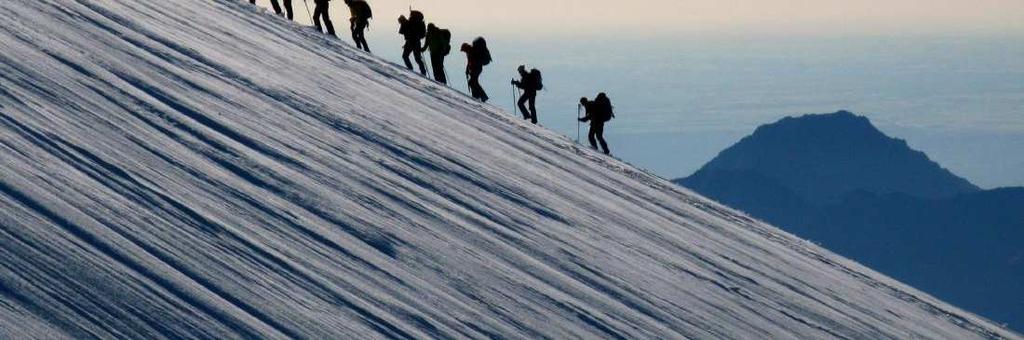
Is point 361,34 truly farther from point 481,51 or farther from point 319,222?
Answer: point 319,222

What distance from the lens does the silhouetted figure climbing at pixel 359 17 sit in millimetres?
22906

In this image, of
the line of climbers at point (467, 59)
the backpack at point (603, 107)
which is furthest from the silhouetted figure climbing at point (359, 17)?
the backpack at point (603, 107)

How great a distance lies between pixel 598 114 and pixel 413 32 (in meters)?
3.37

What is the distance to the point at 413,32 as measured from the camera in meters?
22.9

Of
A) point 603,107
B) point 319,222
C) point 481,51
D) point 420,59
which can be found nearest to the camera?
point 319,222

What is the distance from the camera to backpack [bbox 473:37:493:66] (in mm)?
21698

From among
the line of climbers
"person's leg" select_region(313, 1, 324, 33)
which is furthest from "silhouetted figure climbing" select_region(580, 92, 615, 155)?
"person's leg" select_region(313, 1, 324, 33)

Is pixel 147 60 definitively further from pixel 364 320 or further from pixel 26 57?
pixel 364 320

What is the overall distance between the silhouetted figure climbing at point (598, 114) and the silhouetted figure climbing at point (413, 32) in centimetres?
276

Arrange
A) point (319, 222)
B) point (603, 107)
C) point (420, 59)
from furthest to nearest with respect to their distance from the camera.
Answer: point (420, 59) → point (603, 107) → point (319, 222)

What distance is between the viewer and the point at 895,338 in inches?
550

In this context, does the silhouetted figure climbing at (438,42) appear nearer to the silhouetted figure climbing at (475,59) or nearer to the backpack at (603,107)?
the silhouetted figure climbing at (475,59)

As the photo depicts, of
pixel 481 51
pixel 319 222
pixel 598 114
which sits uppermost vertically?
pixel 481 51

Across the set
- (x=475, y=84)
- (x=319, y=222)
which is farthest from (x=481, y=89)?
(x=319, y=222)
